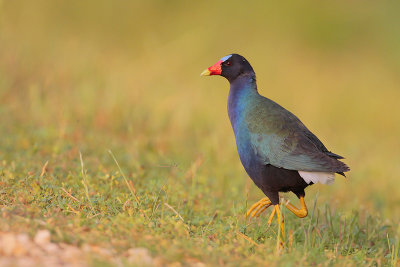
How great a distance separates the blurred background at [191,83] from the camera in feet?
17.4

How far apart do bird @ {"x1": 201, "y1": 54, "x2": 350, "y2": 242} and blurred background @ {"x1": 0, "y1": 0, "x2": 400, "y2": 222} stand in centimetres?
65

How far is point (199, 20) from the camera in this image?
385 inches

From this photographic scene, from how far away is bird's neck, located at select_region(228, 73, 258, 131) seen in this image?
13.0 ft

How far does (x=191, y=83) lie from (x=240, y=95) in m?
3.88

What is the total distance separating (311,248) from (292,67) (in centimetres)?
632

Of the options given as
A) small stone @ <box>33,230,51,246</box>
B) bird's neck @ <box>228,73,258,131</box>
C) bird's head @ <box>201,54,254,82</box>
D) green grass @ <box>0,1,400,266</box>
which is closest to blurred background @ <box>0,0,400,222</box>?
green grass @ <box>0,1,400,266</box>

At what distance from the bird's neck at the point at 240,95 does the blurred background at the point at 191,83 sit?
0.64 meters

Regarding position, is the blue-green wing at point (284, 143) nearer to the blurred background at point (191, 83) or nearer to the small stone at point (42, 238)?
the blurred background at point (191, 83)

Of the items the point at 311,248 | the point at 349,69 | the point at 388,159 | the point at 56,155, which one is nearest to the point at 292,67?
the point at 349,69

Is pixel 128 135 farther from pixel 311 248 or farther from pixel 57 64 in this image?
pixel 311 248

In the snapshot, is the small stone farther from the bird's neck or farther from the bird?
the bird's neck

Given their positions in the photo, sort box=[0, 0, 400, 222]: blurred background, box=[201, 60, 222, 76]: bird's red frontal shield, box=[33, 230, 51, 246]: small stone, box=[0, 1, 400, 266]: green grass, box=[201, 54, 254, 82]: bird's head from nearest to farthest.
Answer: box=[33, 230, 51, 246]: small stone, box=[0, 1, 400, 266]: green grass, box=[201, 54, 254, 82]: bird's head, box=[201, 60, 222, 76]: bird's red frontal shield, box=[0, 0, 400, 222]: blurred background

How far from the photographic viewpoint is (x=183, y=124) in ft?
20.4

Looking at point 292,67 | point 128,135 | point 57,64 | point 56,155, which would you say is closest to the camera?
point 56,155
